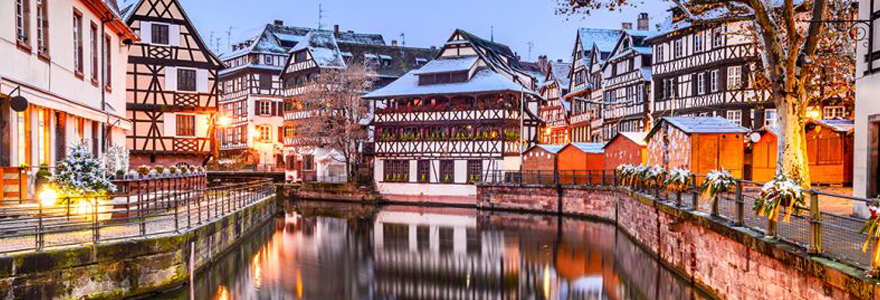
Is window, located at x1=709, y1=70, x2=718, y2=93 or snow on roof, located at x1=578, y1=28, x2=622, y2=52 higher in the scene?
snow on roof, located at x1=578, y1=28, x2=622, y2=52

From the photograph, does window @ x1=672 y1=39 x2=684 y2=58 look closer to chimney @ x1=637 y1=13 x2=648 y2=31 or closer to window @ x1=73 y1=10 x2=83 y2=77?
chimney @ x1=637 y1=13 x2=648 y2=31

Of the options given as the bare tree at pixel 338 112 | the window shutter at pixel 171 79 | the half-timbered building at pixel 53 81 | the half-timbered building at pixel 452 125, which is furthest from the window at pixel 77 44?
the bare tree at pixel 338 112

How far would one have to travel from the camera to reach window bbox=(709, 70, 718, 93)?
3884 cm

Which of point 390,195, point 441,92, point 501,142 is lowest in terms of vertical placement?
point 390,195

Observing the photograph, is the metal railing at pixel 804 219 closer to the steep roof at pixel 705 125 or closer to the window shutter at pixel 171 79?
the steep roof at pixel 705 125

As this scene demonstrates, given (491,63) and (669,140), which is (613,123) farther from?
(669,140)

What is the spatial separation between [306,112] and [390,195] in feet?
37.9

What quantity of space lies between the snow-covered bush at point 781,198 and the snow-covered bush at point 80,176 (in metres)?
13.7

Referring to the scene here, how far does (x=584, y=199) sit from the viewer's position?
37688 millimetres

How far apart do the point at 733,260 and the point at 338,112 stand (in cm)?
3836

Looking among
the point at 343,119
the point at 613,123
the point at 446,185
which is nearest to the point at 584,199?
the point at 446,185

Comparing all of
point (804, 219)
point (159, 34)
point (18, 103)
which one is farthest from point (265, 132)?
point (804, 219)

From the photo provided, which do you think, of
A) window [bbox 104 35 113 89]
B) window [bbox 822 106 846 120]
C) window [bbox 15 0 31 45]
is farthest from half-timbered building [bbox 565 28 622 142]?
window [bbox 15 0 31 45]

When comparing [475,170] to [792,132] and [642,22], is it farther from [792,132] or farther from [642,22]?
[792,132]
